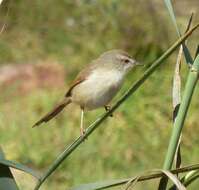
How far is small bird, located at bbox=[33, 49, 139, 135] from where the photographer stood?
363cm

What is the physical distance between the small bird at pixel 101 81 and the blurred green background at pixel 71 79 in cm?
172

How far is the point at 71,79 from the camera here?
7.83 m

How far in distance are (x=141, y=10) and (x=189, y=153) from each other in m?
2.46

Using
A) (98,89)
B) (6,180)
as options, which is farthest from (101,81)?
(6,180)

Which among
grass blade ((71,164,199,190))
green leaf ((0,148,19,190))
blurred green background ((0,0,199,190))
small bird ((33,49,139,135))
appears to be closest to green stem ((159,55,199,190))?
grass blade ((71,164,199,190))

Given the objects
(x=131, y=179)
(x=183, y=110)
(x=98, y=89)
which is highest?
(x=98, y=89)

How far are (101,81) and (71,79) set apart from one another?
4.12 m

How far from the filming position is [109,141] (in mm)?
6766

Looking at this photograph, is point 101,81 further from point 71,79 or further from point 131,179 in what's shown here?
point 71,79

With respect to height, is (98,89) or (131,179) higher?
(98,89)

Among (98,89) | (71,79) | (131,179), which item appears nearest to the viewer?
(131,179)

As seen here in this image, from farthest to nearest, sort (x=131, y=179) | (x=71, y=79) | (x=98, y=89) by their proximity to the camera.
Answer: (x=71, y=79), (x=98, y=89), (x=131, y=179)

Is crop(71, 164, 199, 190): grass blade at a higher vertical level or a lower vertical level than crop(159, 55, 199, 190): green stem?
lower

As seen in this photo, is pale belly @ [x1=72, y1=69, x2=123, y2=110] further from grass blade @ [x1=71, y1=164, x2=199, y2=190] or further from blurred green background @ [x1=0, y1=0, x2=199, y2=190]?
grass blade @ [x1=71, y1=164, x2=199, y2=190]
